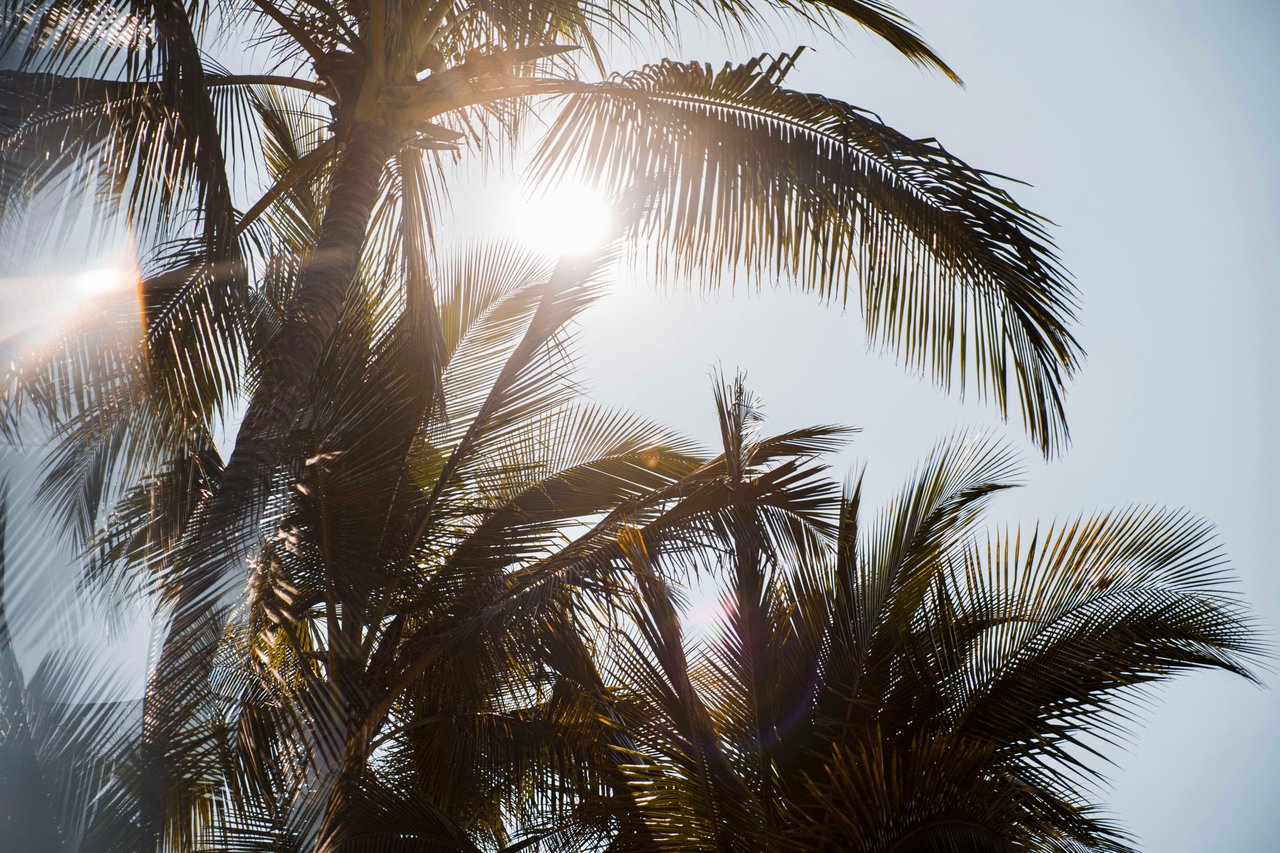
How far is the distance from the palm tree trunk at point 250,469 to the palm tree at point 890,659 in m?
1.53

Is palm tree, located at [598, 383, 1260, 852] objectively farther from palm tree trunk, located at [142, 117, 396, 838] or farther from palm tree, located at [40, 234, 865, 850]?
palm tree trunk, located at [142, 117, 396, 838]

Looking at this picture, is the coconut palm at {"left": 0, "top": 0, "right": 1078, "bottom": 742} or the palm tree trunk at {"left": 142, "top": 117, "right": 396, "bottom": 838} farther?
the coconut palm at {"left": 0, "top": 0, "right": 1078, "bottom": 742}

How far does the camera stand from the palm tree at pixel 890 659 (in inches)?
146

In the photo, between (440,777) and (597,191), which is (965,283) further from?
(440,777)

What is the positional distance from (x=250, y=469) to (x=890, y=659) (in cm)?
295

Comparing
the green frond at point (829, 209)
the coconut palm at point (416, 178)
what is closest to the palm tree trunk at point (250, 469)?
the coconut palm at point (416, 178)

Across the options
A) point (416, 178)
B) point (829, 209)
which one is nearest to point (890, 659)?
point (829, 209)

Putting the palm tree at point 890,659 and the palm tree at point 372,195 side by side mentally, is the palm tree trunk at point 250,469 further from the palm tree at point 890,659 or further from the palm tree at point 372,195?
the palm tree at point 890,659

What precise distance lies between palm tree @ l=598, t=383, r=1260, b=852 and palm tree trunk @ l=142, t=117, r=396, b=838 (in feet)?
5.02

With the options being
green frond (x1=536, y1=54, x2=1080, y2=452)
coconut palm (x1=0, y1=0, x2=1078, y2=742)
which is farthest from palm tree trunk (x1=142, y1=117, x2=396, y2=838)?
green frond (x1=536, y1=54, x2=1080, y2=452)

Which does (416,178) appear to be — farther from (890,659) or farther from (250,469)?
(890,659)

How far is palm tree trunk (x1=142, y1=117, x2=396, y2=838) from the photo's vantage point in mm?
2541

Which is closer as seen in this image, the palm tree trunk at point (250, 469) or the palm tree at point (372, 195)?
the palm tree trunk at point (250, 469)

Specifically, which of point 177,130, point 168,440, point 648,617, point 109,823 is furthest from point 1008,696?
point 177,130
